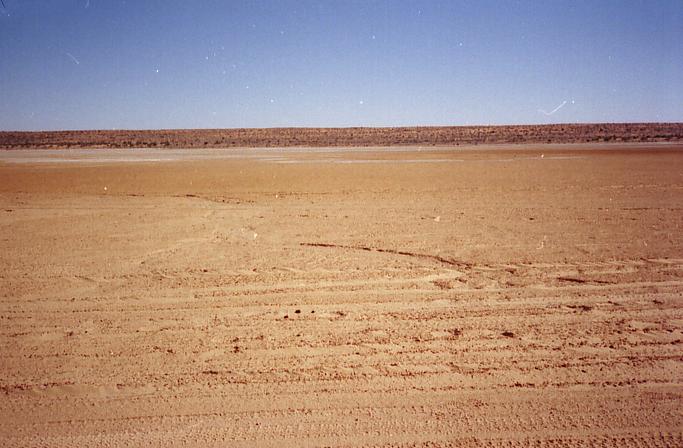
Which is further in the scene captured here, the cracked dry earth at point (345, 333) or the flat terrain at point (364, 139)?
the flat terrain at point (364, 139)

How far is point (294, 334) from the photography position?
14.9ft

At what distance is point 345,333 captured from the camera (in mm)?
4539

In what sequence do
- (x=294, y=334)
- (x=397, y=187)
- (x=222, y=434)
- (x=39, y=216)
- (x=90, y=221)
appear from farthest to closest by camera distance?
(x=397, y=187) → (x=39, y=216) → (x=90, y=221) → (x=294, y=334) → (x=222, y=434)

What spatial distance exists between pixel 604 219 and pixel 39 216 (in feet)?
41.1

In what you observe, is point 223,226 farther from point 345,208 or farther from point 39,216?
point 39,216

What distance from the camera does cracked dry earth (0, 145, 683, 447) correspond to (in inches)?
128

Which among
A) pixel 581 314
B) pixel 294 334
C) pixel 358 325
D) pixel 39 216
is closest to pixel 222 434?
pixel 294 334

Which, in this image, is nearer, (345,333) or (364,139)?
(345,333)

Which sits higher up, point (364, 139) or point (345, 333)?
point (364, 139)

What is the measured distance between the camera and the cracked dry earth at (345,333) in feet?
10.7

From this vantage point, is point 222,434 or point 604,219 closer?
point 222,434

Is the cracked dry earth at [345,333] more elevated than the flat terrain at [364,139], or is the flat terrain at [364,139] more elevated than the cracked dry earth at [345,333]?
the flat terrain at [364,139]

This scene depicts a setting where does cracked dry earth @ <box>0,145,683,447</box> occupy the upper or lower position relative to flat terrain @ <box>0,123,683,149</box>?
lower

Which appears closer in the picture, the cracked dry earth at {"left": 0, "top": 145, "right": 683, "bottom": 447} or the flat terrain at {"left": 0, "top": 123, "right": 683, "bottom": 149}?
the cracked dry earth at {"left": 0, "top": 145, "right": 683, "bottom": 447}
